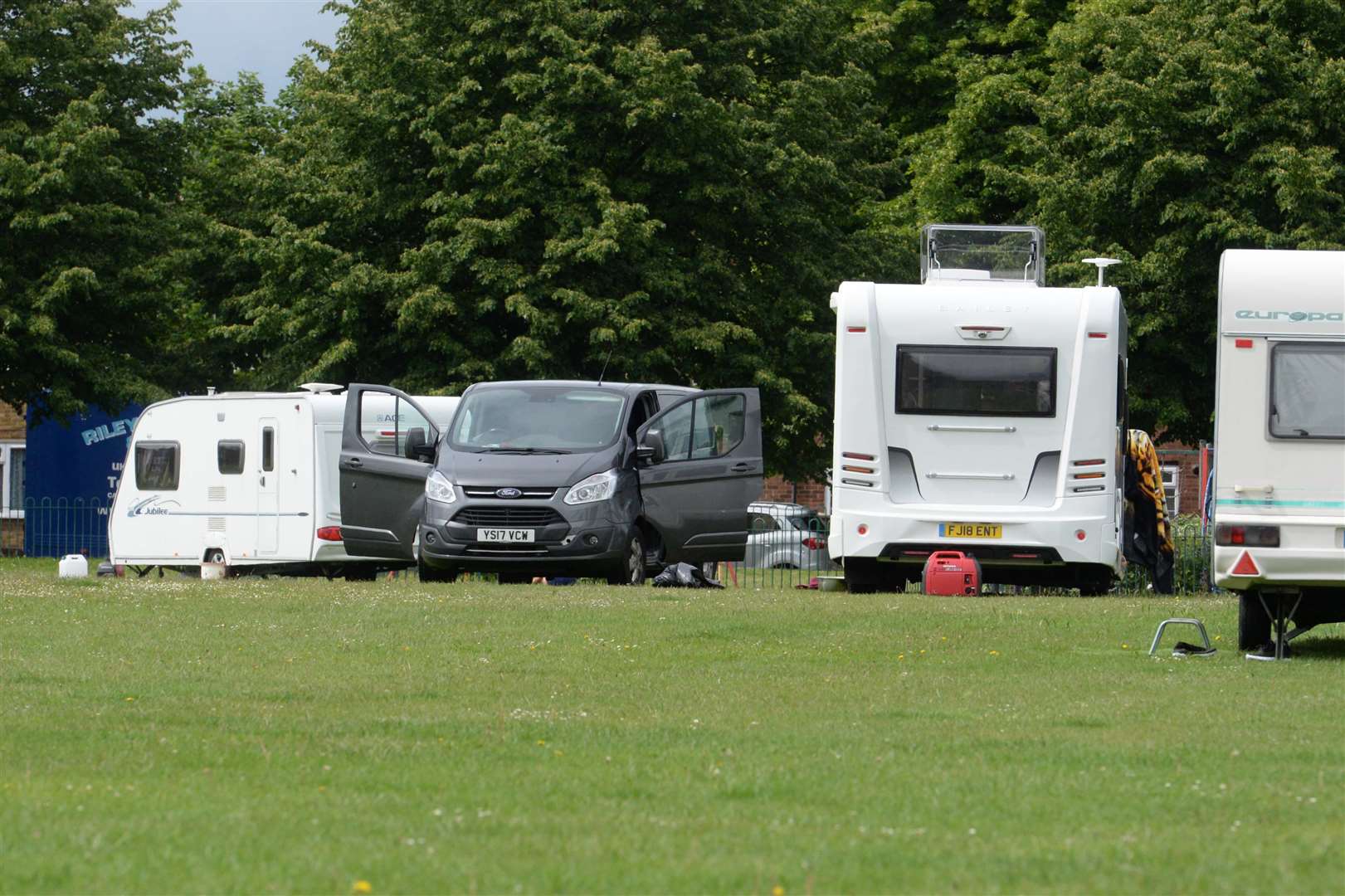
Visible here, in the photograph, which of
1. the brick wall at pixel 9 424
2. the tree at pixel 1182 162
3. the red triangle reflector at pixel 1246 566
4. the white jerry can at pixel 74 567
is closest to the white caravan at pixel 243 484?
the white jerry can at pixel 74 567

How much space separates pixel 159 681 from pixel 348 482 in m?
10.5

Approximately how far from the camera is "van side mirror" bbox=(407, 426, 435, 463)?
21359 mm

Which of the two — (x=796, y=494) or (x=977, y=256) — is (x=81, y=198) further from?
(x=977, y=256)

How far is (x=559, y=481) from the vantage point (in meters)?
20.4

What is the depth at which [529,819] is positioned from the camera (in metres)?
6.86

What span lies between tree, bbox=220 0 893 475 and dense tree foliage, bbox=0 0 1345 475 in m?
0.07

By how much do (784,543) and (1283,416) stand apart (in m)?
20.4

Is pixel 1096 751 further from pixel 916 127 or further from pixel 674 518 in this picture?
pixel 916 127

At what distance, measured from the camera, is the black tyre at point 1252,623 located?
13.6 m

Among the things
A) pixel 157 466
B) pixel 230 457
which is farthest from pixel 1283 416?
pixel 157 466

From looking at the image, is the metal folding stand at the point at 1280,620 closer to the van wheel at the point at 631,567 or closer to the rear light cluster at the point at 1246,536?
the rear light cluster at the point at 1246,536

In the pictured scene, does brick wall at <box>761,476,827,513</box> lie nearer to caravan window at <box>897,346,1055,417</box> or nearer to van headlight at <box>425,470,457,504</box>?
van headlight at <box>425,470,457,504</box>

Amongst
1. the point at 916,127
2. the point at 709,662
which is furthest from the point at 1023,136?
the point at 709,662

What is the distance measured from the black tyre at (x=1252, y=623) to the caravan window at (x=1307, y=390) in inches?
49.7
